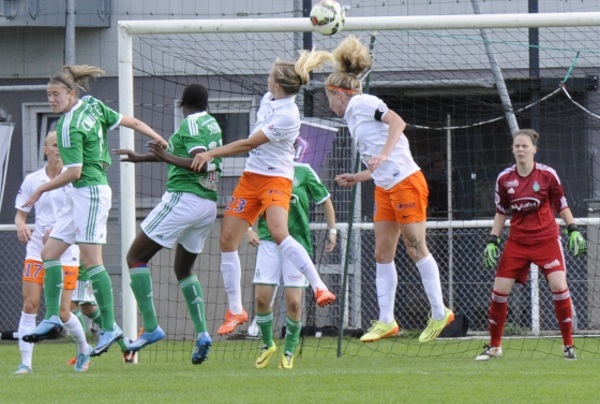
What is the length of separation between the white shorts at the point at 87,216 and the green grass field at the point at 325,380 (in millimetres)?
1104

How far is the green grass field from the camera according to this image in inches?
313

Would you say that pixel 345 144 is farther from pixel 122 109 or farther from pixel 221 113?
pixel 122 109

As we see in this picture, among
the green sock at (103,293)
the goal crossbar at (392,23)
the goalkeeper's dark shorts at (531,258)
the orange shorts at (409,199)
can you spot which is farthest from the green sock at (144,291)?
the goalkeeper's dark shorts at (531,258)

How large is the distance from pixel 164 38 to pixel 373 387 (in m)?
8.95

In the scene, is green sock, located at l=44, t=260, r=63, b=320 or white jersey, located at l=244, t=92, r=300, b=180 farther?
green sock, located at l=44, t=260, r=63, b=320

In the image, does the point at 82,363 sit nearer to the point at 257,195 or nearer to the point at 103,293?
the point at 103,293

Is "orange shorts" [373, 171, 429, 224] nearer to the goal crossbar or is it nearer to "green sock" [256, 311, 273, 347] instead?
"green sock" [256, 311, 273, 347]

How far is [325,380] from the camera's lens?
351 inches

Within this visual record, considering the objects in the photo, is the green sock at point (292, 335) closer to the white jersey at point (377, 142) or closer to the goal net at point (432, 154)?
the white jersey at point (377, 142)

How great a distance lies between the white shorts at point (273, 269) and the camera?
438 inches

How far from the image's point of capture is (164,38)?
53.8 ft

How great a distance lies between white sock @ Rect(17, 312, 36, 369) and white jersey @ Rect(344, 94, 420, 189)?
3.30 meters

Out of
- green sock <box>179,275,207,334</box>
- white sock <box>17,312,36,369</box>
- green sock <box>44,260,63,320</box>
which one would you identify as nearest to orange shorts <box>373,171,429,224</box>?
green sock <box>179,275,207,334</box>

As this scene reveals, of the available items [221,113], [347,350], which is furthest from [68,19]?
[347,350]
